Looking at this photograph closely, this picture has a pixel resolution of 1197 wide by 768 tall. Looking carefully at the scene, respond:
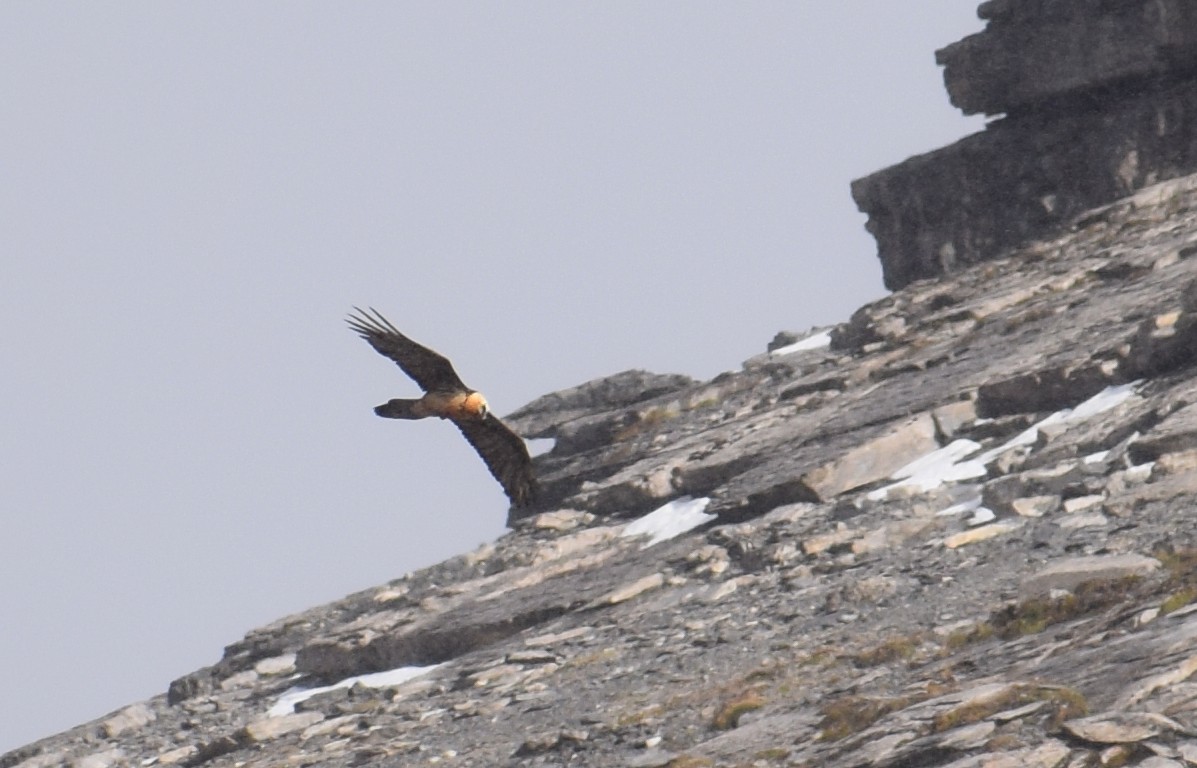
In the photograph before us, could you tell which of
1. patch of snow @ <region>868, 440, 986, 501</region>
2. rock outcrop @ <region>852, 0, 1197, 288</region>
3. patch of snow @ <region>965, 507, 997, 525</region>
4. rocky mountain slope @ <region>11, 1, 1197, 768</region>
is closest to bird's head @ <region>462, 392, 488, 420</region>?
rocky mountain slope @ <region>11, 1, 1197, 768</region>

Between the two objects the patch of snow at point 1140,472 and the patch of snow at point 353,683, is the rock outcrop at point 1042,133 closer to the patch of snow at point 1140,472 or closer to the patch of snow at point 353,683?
the patch of snow at point 1140,472

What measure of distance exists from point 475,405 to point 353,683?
35.5ft

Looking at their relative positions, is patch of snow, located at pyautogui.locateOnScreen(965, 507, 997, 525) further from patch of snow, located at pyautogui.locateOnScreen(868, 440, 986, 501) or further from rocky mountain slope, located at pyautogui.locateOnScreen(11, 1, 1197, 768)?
patch of snow, located at pyautogui.locateOnScreen(868, 440, 986, 501)

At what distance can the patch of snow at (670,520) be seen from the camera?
35438mm

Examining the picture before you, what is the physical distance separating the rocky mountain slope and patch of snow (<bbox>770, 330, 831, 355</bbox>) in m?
0.22

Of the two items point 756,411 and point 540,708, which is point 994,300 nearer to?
point 756,411

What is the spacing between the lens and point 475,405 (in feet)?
80.2

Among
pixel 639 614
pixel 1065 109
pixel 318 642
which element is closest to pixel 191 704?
pixel 318 642

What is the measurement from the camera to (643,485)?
38469mm

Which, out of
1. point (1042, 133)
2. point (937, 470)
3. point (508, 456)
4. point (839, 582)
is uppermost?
point (1042, 133)

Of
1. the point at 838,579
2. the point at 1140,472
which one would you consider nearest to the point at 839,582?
the point at 838,579

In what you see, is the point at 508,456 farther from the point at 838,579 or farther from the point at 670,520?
the point at 670,520

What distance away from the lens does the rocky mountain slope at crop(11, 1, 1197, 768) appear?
19562 mm

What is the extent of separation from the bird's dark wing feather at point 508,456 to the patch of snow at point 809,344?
2144cm
